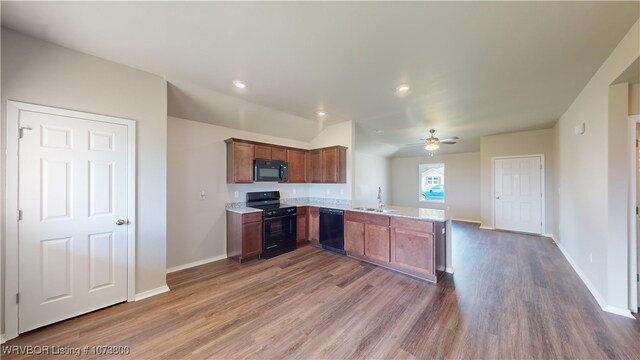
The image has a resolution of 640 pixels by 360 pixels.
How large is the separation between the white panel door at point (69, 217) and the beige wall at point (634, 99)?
17.8ft

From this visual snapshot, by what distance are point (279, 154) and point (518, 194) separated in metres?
6.09

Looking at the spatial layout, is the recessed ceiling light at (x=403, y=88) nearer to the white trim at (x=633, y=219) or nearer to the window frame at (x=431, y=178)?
the white trim at (x=633, y=219)

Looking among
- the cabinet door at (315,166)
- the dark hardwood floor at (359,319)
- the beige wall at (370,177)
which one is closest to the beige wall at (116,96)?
the dark hardwood floor at (359,319)

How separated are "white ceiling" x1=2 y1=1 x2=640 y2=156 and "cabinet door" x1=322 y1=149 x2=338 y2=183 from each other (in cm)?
151

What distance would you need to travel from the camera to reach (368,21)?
1748 mm

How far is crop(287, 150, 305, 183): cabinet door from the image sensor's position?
486cm

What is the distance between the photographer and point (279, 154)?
4.64m

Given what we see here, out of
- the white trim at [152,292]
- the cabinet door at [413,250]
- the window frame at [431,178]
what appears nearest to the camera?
the white trim at [152,292]

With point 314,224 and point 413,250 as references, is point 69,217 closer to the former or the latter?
point 314,224

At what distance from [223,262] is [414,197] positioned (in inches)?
288

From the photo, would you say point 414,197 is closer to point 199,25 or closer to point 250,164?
point 250,164

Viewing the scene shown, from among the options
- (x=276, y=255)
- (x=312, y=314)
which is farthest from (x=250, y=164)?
(x=312, y=314)

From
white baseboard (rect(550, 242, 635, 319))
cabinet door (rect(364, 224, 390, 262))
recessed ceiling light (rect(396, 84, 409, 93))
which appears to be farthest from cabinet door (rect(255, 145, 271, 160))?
white baseboard (rect(550, 242, 635, 319))

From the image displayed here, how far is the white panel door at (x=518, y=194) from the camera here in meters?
5.41
